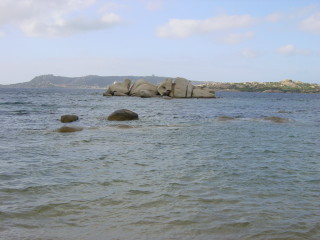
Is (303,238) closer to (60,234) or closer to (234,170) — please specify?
(60,234)

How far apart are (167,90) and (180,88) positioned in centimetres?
295

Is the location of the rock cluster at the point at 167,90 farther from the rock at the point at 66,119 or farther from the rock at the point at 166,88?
the rock at the point at 66,119

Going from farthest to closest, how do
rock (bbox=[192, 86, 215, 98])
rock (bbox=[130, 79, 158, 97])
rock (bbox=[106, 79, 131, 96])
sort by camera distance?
rock (bbox=[106, 79, 131, 96])
rock (bbox=[192, 86, 215, 98])
rock (bbox=[130, 79, 158, 97])

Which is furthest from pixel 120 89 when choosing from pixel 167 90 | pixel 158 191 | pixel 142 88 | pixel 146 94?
pixel 158 191

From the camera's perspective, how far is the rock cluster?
76.4m

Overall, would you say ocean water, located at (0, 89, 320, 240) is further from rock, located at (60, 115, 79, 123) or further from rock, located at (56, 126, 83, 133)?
rock, located at (60, 115, 79, 123)

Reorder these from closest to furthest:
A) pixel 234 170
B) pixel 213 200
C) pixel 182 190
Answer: pixel 213 200 → pixel 182 190 → pixel 234 170

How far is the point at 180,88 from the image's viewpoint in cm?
7619

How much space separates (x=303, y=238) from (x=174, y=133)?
47.6ft

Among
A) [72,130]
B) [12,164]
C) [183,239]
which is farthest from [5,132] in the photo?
[183,239]

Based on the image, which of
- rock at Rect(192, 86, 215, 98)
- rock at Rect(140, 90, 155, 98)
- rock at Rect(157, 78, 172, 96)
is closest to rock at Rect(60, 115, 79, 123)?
rock at Rect(140, 90, 155, 98)

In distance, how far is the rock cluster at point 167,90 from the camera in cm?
7644

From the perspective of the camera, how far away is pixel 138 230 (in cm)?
605

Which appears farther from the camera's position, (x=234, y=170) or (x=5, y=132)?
(x=5, y=132)
